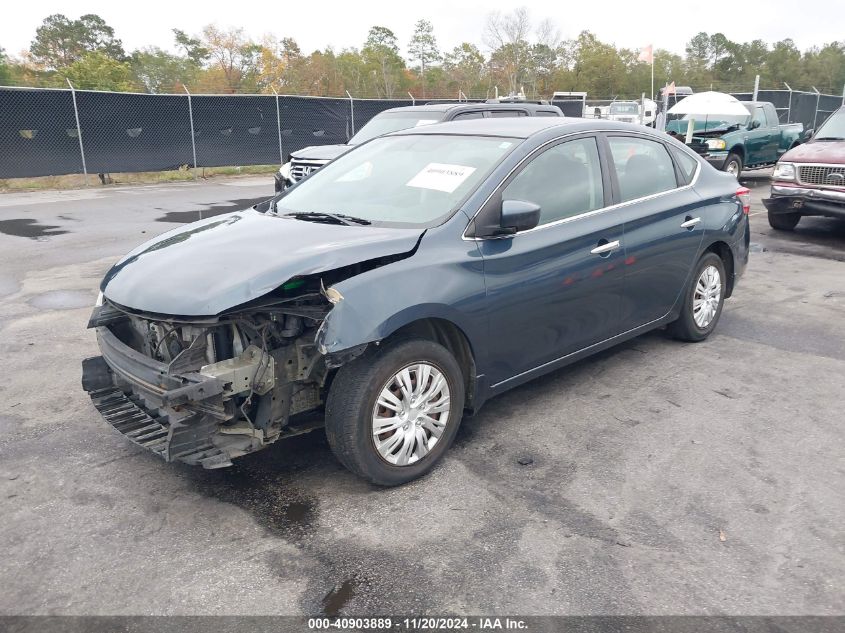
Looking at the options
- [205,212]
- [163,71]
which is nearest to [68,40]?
[163,71]

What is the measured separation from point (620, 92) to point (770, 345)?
67.6 meters

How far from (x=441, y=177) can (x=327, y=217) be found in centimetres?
71

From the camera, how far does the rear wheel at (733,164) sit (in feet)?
49.8

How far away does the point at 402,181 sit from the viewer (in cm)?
428

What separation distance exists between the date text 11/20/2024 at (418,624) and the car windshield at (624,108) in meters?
26.2

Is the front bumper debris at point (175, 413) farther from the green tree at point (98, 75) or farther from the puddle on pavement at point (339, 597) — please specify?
the green tree at point (98, 75)

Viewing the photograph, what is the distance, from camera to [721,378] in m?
4.99

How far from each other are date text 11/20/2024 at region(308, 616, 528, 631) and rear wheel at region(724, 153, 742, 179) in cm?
1465

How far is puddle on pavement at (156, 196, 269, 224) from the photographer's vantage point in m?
11.7

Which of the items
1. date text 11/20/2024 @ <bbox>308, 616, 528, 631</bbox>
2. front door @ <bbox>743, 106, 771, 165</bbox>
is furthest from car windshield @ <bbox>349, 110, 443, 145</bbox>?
date text 11/20/2024 @ <bbox>308, 616, 528, 631</bbox>

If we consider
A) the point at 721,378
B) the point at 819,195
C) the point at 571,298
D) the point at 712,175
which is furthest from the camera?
the point at 819,195

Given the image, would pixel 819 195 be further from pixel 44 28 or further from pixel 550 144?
pixel 44 28

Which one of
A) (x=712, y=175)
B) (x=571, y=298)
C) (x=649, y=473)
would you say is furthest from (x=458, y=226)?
(x=712, y=175)

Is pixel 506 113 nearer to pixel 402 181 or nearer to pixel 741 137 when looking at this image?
pixel 402 181
